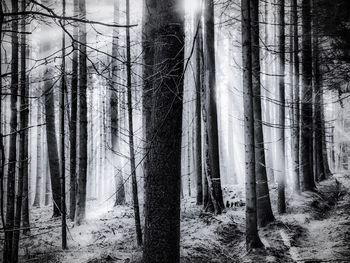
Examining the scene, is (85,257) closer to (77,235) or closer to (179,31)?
(77,235)

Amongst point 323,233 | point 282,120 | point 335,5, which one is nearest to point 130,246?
point 323,233

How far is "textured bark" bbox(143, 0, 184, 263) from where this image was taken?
386cm

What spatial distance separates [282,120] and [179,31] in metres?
6.05

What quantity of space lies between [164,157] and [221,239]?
4.12 m

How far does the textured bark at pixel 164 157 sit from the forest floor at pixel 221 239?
6.12 feet

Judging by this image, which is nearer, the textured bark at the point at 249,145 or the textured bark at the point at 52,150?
the textured bark at the point at 249,145

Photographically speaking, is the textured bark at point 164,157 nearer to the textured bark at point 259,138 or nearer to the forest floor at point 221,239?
the forest floor at point 221,239

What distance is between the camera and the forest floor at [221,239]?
5.86 metres

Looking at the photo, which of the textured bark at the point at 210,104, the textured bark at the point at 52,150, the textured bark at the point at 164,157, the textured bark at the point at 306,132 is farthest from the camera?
the textured bark at the point at 306,132

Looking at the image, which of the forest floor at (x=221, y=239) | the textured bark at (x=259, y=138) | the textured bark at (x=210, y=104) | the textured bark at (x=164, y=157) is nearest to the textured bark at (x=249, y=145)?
the forest floor at (x=221, y=239)

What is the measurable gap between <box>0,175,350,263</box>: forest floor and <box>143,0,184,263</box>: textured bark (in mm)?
1866

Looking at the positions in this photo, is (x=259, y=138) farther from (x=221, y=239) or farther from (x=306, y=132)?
(x=306, y=132)

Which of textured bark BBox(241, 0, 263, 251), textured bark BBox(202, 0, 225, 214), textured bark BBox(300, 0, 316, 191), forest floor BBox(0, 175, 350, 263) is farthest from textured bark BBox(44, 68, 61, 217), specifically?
textured bark BBox(300, 0, 316, 191)

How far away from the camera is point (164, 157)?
3.86 meters
